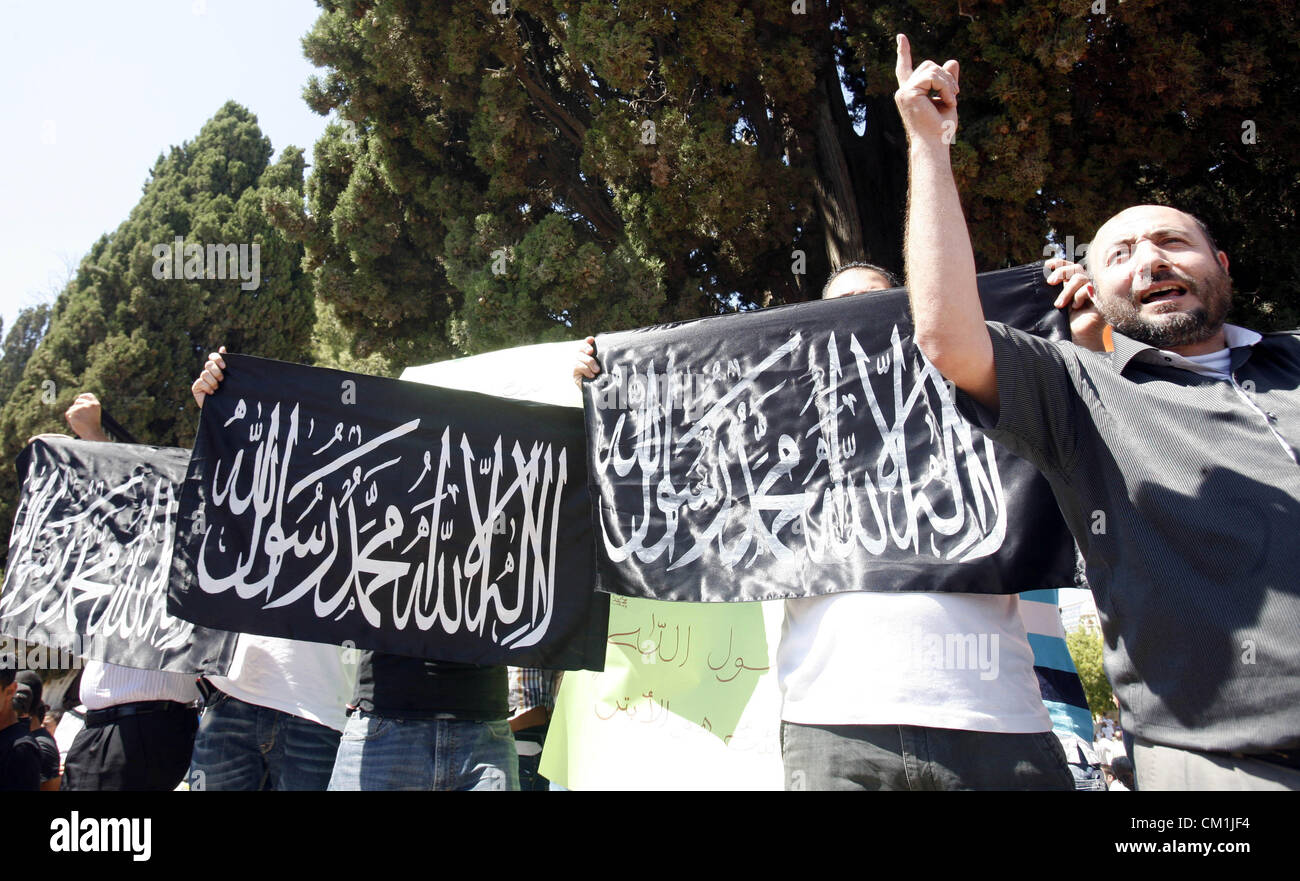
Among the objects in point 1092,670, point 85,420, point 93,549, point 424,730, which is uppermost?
point 85,420

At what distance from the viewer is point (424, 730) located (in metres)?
2.56

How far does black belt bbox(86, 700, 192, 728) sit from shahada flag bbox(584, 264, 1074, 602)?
7.38 feet

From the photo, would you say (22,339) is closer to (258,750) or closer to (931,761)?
(258,750)

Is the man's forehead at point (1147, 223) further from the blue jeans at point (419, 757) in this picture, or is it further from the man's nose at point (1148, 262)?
the blue jeans at point (419, 757)

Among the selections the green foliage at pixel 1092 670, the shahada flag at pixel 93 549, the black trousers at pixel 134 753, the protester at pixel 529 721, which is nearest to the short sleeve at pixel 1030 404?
the protester at pixel 529 721

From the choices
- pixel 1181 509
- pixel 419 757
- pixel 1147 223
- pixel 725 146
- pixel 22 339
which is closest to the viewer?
pixel 1181 509

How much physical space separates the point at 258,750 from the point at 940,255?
121 inches

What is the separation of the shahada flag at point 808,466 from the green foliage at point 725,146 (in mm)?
3705

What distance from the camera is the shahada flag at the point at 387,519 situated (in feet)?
9.68

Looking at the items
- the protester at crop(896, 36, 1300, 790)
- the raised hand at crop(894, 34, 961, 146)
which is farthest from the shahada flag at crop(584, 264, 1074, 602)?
the raised hand at crop(894, 34, 961, 146)

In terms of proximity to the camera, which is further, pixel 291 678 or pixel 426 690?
pixel 291 678

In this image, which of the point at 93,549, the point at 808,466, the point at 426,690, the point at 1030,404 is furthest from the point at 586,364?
the point at 93,549

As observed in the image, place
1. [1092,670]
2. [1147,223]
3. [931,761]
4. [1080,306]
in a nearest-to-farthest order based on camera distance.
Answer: [931,761]
[1147,223]
[1080,306]
[1092,670]

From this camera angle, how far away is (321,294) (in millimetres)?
8383
